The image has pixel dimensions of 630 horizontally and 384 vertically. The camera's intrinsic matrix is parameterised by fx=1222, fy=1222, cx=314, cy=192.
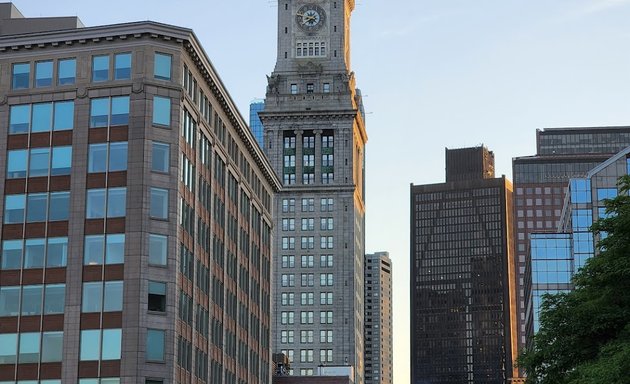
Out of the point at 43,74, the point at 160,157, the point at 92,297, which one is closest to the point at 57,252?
the point at 92,297

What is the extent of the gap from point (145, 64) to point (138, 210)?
1194 cm

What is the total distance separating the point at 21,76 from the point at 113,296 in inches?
820

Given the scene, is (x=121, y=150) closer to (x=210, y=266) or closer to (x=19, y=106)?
(x=19, y=106)

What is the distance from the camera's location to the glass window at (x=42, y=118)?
96.5 meters

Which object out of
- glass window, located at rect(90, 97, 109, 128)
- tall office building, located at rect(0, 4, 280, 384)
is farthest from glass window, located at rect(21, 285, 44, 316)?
glass window, located at rect(90, 97, 109, 128)

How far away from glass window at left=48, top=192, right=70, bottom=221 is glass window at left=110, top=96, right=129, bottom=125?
6.78 metres

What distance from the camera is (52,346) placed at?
295ft

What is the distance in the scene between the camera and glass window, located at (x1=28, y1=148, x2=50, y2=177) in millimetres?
95438

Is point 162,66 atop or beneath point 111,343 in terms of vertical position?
atop

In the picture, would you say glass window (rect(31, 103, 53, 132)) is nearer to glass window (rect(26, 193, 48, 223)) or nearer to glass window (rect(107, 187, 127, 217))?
glass window (rect(26, 193, 48, 223))

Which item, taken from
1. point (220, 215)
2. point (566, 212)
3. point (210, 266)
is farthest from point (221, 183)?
point (566, 212)

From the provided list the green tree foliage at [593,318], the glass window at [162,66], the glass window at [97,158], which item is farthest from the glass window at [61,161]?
the green tree foliage at [593,318]

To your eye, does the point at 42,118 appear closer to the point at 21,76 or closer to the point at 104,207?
the point at 21,76

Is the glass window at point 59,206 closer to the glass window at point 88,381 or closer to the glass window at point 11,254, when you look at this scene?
the glass window at point 11,254
